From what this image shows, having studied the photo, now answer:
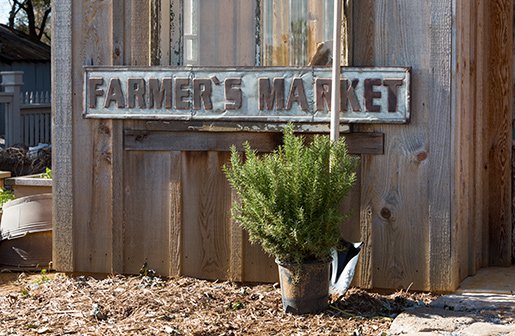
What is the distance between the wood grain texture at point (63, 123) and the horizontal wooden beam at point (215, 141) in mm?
469

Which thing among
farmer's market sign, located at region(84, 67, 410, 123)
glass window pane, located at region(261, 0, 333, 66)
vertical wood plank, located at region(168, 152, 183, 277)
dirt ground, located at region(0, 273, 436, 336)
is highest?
glass window pane, located at region(261, 0, 333, 66)

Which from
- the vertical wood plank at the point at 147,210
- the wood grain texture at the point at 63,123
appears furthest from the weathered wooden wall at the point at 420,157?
the wood grain texture at the point at 63,123

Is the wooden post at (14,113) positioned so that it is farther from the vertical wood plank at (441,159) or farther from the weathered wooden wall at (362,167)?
the vertical wood plank at (441,159)

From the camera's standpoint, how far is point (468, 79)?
6.41 meters

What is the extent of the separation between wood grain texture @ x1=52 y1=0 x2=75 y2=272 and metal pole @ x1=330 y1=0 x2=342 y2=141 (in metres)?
1.94

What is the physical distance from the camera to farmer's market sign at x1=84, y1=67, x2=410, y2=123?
19.9ft

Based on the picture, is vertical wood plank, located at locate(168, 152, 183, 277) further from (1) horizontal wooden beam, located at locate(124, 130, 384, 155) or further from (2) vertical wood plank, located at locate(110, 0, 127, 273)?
(2) vertical wood plank, located at locate(110, 0, 127, 273)

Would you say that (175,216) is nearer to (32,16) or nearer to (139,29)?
(139,29)

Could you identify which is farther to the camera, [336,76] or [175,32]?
[175,32]

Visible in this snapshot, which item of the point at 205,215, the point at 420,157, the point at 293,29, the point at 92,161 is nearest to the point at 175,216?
the point at 205,215

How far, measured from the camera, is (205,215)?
649cm

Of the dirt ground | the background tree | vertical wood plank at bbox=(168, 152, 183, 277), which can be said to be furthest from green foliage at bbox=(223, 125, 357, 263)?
the background tree

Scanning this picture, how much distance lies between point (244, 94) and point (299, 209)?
1.20 m

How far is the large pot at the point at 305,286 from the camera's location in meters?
5.54
